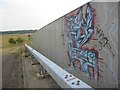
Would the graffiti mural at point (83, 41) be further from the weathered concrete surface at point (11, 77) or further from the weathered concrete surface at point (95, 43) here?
the weathered concrete surface at point (11, 77)

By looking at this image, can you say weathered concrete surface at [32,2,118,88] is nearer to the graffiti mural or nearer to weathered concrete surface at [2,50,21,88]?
the graffiti mural

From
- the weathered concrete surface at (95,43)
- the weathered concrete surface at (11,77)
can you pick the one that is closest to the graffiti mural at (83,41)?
the weathered concrete surface at (95,43)

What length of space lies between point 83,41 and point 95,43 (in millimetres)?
951

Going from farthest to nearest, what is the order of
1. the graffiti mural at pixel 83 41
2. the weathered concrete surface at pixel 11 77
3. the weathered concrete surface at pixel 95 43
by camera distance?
the weathered concrete surface at pixel 11 77 → the graffiti mural at pixel 83 41 → the weathered concrete surface at pixel 95 43

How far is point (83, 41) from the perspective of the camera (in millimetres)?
6168

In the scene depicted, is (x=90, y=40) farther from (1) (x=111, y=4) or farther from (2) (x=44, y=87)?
(2) (x=44, y=87)

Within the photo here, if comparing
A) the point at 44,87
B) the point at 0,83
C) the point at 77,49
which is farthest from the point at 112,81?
the point at 0,83

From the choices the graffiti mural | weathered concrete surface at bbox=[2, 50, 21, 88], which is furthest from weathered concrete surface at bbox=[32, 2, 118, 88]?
weathered concrete surface at bbox=[2, 50, 21, 88]

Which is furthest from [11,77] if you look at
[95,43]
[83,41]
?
[95,43]

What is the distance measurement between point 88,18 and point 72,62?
215 cm

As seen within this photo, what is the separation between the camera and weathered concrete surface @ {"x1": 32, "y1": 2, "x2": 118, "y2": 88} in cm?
444

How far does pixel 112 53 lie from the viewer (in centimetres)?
445

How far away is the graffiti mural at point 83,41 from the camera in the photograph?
5.39 meters

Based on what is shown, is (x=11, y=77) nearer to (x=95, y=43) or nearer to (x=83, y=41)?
(x=83, y=41)
